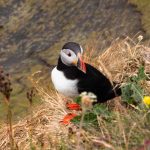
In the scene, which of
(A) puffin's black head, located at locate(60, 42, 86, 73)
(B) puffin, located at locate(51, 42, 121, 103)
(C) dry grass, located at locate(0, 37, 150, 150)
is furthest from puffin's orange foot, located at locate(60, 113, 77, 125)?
(A) puffin's black head, located at locate(60, 42, 86, 73)

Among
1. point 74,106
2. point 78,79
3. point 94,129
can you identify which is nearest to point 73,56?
point 78,79

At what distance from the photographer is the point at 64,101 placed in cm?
555

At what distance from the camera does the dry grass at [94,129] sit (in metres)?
3.98

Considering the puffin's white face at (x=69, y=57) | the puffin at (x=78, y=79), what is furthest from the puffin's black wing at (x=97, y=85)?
the puffin's white face at (x=69, y=57)

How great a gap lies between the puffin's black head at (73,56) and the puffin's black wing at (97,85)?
97 mm

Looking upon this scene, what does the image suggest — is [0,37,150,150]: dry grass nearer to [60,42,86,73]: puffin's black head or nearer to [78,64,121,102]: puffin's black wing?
[78,64,121,102]: puffin's black wing

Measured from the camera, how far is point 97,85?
5.00 meters

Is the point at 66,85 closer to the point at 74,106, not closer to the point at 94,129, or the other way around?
the point at 74,106

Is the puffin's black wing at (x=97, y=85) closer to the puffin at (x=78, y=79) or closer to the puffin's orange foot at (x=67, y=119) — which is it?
the puffin at (x=78, y=79)

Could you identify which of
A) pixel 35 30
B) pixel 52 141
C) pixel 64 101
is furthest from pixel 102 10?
pixel 52 141

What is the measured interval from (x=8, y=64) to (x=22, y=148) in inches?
238

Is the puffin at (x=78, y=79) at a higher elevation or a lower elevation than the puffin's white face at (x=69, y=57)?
lower

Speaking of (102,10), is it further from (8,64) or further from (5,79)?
(5,79)

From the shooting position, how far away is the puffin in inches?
194
